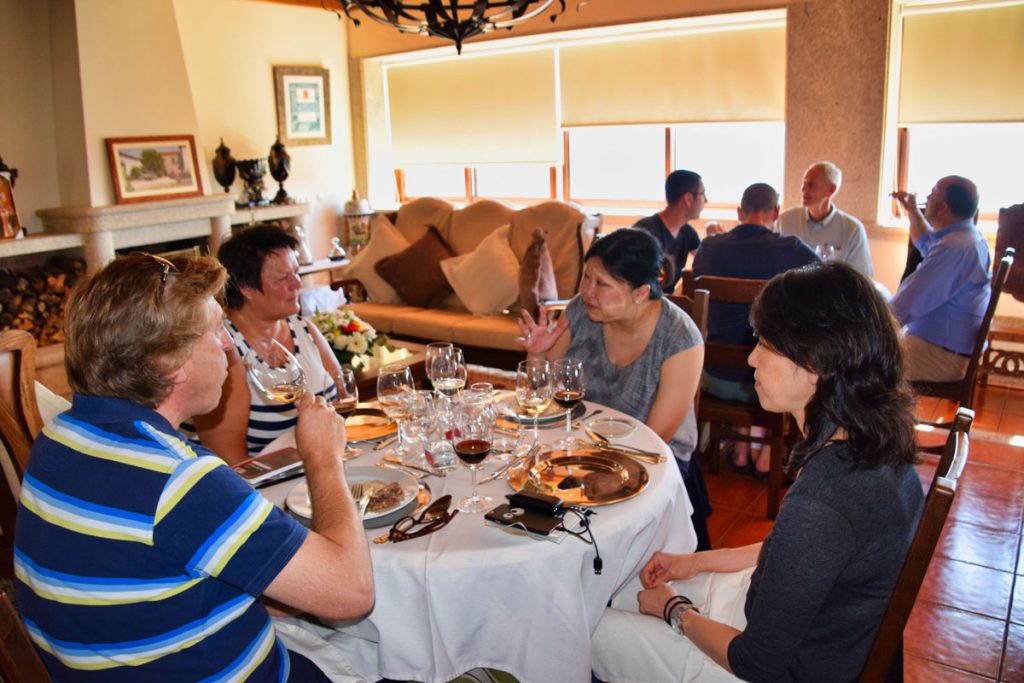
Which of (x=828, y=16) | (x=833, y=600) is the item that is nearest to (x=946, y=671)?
(x=833, y=600)

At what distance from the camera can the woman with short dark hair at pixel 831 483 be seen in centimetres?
132

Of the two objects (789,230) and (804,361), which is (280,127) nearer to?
(789,230)

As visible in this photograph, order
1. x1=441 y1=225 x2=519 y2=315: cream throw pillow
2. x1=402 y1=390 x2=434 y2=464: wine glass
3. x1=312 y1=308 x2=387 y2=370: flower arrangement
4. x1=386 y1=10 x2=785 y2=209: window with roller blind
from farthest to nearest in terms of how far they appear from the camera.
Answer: x1=386 y1=10 x2=785 y2=209: window with roller blind → x1=441 y1=225 x2=519 y2=315: cream throw pillow → x1=312 y1=308 x2=387 y2=370: flower arrangement → x1=402 y1=390 x2=434 y2=464: wine glass

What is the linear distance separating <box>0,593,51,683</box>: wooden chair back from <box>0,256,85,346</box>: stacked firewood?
15.2 feet

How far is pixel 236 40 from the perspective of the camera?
21.9 feet

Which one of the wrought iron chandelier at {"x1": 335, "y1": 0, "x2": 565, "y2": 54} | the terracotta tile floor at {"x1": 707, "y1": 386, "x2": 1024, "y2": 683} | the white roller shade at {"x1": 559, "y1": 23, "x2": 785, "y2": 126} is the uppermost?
the white roller shade at {"x1": 559, "y1": 23, "x2": 785, "y2": 126}

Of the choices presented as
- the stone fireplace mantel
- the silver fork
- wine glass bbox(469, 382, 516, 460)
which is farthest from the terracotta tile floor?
the stone fireplace mantel

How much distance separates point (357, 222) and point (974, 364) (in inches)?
219

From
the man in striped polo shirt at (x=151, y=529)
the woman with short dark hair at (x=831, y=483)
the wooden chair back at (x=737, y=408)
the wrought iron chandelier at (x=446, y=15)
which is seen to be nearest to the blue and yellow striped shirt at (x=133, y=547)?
the man in striped polo shirt at (x=151, y=529)

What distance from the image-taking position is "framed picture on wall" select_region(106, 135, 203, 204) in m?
5.66

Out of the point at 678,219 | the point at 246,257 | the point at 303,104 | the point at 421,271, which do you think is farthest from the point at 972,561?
the point at 303,104

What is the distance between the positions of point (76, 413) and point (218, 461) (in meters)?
0.23

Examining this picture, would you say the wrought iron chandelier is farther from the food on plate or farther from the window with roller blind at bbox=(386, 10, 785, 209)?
the window with roller blind at bbox=(386, 10, 785, 209)

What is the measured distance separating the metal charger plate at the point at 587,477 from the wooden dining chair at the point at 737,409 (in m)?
1.27
